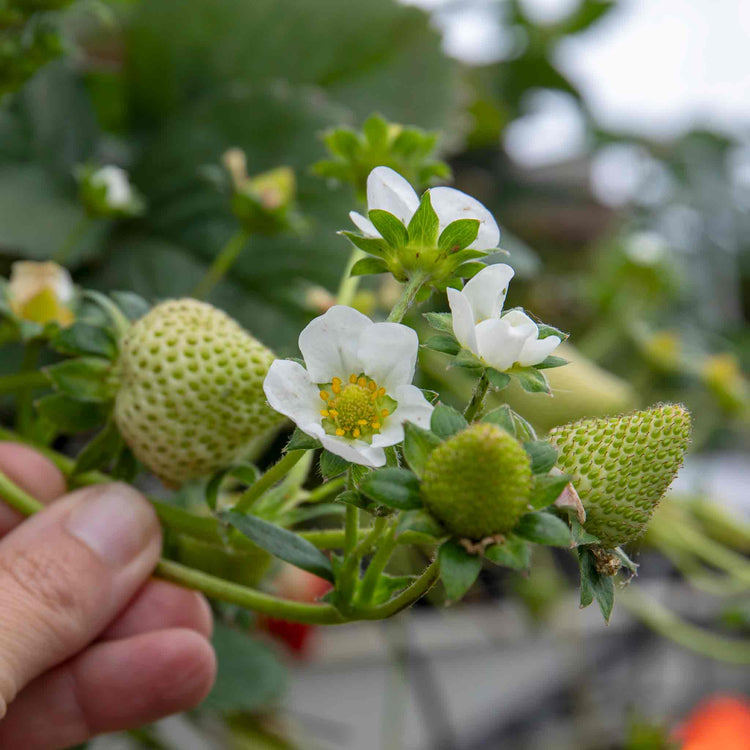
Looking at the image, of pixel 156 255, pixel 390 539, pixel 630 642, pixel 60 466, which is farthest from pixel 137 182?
pixel 630 642

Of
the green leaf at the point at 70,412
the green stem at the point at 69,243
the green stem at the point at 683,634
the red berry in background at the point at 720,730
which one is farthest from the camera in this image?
the red berry in background at the point at 720,730

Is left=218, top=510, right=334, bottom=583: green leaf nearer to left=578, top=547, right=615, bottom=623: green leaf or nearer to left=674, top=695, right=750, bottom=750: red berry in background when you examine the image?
left=578, top=547, right=615, bottom=623: green leaf

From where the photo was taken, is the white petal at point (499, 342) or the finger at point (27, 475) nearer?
the white petal at point (499, 342)

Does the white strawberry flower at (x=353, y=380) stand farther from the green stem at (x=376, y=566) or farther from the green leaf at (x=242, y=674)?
the green leaf at (x=242, y=674)

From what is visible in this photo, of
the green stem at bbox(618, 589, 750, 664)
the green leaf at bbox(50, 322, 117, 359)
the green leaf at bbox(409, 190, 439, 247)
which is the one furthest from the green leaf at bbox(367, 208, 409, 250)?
the green stem at bbox(618, 589, 750, 664)

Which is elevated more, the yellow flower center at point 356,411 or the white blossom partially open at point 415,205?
the white blossom partially open at point 415,205

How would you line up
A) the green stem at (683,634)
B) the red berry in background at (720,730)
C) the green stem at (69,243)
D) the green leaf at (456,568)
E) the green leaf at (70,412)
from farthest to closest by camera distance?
the red berry in background at (720,730)
the green stem at (683,634)
the green stem at (69,243)
the green leaf at (70,412)
the green leaf at (456,568)

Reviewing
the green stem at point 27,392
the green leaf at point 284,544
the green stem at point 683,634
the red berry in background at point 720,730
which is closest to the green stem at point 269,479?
the green leaf at point 284,544
